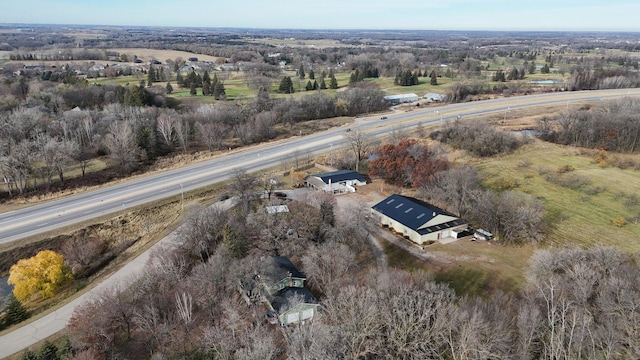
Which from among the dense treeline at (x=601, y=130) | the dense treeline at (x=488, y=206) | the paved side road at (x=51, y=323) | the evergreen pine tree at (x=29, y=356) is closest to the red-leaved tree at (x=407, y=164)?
the dense treeline at (x=488, y=206)

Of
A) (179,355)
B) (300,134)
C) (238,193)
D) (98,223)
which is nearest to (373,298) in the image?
(179,355)

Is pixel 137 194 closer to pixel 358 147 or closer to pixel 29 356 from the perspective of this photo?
pixel 29 356

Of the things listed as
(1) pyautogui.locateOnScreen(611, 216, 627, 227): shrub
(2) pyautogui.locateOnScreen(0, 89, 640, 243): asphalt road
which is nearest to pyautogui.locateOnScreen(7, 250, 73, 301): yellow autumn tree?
(2) pyautogui.locateOnScreen(0, 89, 640, 243): asphalt road

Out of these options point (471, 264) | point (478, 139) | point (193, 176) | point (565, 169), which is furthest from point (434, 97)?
point (471, 264)

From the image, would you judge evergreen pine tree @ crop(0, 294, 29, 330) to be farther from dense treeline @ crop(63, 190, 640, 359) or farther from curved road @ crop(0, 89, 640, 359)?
dense treeline @ crop(63, 190, 640, 359)

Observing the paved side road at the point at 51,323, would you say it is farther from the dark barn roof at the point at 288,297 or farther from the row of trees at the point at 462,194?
the row of trees at the point at 462,194

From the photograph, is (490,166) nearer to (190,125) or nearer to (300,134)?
(300,134)
